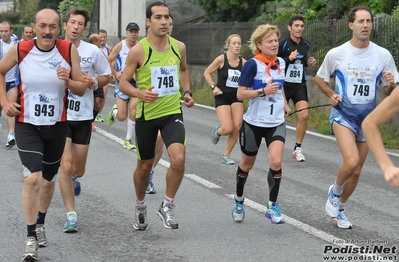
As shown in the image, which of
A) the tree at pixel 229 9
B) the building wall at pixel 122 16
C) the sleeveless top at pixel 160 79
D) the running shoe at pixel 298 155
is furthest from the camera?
the building wall at pixel 122 16

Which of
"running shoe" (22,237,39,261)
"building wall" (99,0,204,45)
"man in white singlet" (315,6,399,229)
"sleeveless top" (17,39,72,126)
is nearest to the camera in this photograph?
"running shoe" (22,237,39,261)

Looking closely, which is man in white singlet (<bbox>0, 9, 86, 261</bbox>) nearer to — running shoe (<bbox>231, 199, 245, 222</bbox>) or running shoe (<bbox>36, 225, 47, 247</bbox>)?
running shoe (<bbox>36, 225, 47, 247</bbox>)

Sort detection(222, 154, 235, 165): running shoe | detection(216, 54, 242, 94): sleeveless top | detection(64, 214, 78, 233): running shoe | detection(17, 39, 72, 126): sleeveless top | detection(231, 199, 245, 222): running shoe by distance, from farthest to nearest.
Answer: detection(216, 54, 242, 94): sleeveless top
detection(222, 154, 235, 165): running shoe
detection(231, 199, 245, 222): running shoe
detection(64, 214, 78, 233): running shoe
detection(17, 39, 72, 126): sleeveless top

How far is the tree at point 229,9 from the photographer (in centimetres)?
3148

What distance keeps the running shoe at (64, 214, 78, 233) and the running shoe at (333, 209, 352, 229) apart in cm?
239

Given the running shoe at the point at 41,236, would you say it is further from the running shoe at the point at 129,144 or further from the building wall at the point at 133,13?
the building wall at the point at 133,13

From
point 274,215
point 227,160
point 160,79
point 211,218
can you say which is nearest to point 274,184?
point 274,215

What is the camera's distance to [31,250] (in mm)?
7188

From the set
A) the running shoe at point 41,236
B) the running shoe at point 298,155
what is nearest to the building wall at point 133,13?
the running shoe at point 298,155

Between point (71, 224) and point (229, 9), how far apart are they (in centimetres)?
2446

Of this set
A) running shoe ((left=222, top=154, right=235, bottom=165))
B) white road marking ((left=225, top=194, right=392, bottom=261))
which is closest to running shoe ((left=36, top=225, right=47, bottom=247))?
white road marking ((left=225, top=194, right=392, bottom=261))

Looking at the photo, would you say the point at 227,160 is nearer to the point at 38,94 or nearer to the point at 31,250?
the point at 38,94

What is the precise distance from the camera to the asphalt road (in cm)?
752

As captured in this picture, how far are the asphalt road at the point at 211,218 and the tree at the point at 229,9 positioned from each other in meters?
18.4
